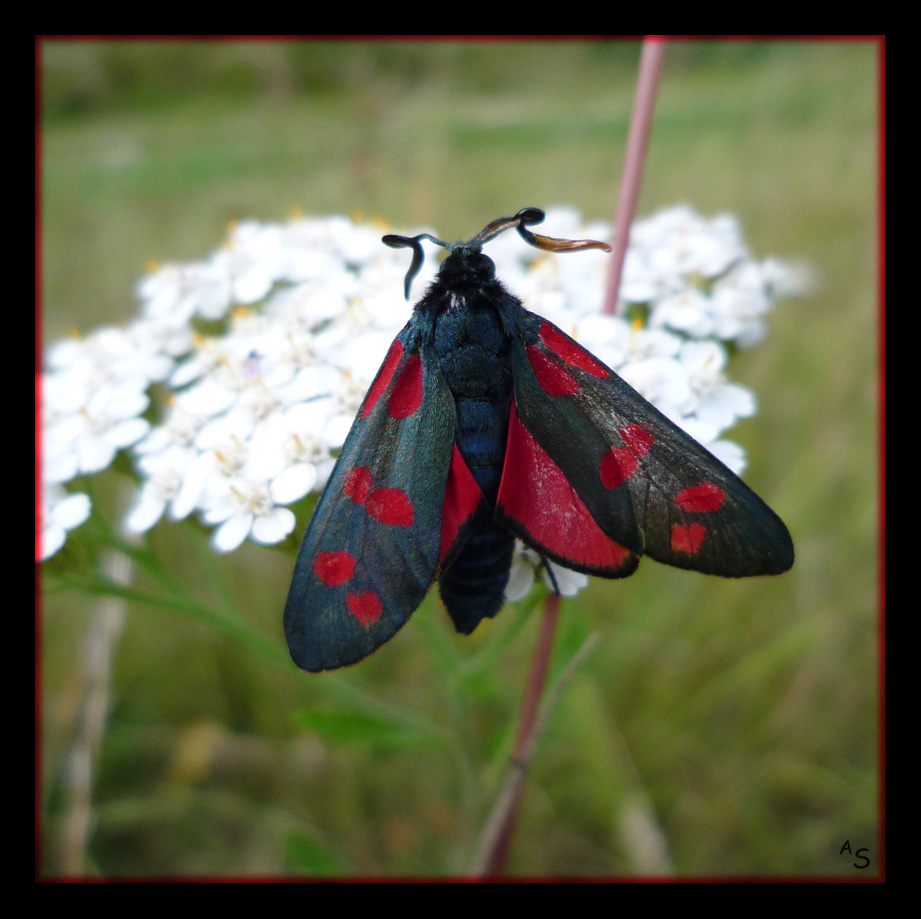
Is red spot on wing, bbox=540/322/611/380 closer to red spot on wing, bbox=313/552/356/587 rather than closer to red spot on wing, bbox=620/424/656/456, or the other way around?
red spot on wing, bbox=620/424/656/456

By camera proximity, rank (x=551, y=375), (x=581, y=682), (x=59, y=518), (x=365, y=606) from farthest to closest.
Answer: (x=581, y=682) < (x=59, y=518) < (x=551, y=375) < (x=365, y=606)

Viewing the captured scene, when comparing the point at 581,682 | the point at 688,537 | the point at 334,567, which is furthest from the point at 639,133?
the point at 581,682

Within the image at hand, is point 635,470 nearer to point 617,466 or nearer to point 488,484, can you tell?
point 617,466

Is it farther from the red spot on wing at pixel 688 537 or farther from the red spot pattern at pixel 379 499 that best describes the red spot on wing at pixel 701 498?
the red spot pattern at pixel 379 499

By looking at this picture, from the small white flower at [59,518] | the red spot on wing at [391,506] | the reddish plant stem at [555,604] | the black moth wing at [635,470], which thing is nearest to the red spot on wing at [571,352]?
the black moth wing at [635,470]

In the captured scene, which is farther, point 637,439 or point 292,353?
point 292,353

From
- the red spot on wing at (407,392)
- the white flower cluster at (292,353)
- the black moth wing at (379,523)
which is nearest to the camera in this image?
the black moth wing at (379,523)
